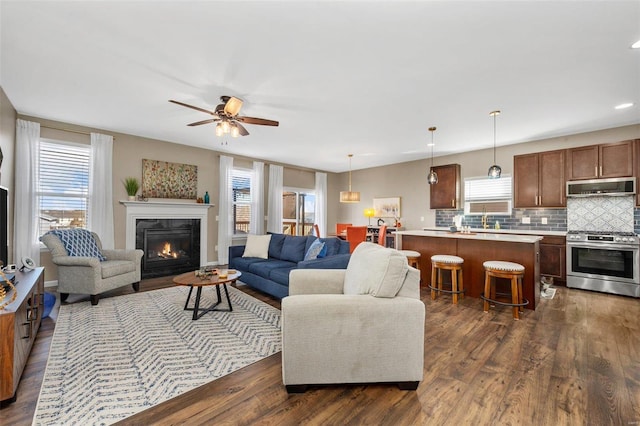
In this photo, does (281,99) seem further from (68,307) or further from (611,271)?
(611,271)

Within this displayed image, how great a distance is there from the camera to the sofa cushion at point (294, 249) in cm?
407

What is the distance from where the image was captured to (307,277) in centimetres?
242

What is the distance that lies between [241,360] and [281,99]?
295 cm

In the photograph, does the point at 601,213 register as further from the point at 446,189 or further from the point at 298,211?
the point at 298,211

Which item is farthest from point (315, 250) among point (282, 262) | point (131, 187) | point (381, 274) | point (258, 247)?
point (131, 187)

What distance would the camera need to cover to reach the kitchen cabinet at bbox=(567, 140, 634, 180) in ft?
13.7

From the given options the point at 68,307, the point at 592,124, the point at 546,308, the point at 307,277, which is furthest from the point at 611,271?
the point at 68,307

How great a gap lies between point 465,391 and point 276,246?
326 cm

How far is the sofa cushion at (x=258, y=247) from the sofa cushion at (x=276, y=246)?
0.07 meters

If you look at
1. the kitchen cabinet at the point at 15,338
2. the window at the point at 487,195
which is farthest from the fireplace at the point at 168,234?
the window at the point at 487,195

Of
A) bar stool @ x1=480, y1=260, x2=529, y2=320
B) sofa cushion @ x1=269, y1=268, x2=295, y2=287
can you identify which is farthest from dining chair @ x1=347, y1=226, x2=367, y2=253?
bar stool @ x1=480, y1=260, x2=529, y2=320

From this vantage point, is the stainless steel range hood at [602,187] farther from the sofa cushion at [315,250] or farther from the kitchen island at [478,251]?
the sofa cushion at [315,250]

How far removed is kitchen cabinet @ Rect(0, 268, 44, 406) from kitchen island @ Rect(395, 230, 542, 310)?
445cm

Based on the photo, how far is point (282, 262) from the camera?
414 cm
